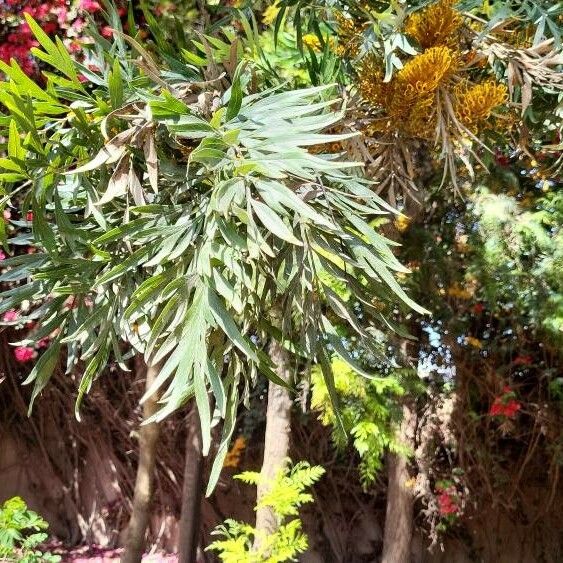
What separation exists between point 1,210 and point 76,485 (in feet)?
12.0

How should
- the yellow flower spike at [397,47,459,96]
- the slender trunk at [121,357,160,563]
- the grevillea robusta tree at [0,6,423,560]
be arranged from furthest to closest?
the slender trunk at [121,357,160,563] → the yellow flower spike at [397,47,459,96] → the grevillea robusta tree at [0,6,423,560]

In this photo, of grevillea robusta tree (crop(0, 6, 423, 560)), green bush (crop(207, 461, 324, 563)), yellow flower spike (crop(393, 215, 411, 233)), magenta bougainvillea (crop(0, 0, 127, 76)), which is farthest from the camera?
magenta bougainvillea (crop(0, 0, 127, 76))

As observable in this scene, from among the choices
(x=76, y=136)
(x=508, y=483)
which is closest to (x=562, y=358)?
(x=508, y=483)

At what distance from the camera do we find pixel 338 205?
192cm

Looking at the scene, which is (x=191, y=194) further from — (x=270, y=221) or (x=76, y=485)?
(x=76, y=485)

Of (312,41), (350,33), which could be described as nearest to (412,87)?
(350,33)

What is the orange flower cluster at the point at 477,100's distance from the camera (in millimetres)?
2270

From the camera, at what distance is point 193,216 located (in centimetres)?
200

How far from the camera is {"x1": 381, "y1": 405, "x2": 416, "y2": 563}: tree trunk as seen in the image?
140 inches

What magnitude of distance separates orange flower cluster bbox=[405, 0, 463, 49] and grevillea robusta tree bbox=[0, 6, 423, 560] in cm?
A: 37

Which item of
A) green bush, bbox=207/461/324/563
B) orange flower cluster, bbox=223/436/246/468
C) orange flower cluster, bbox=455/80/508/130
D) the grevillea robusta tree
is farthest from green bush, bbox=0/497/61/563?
orange flower cluster, bbox=455/80/508/130

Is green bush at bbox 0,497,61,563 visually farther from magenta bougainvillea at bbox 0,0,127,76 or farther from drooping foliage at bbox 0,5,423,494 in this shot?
magenta bougainvillea at bbox 0,0,127,76

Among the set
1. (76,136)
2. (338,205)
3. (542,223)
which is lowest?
(338,205)

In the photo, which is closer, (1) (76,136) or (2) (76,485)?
(1) (76,136)
